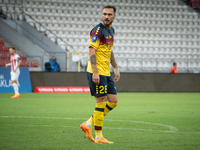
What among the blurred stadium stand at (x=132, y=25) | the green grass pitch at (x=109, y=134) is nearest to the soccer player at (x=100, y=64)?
the green grass pitch at (x=109, y=134)

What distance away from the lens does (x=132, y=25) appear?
25891 mm

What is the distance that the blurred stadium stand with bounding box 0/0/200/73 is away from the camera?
76.3 ft

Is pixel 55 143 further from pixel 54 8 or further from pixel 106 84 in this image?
pixel 54 8

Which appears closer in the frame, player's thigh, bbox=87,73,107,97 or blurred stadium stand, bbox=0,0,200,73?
player's thigh, bbox=87,73,107,97

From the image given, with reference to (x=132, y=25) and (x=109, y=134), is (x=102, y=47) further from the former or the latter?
(x=132, y=25)

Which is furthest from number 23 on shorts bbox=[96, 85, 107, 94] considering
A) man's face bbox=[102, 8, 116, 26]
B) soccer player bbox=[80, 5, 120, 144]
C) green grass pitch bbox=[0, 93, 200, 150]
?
man's face bbox=[102, 8, 116, 26]

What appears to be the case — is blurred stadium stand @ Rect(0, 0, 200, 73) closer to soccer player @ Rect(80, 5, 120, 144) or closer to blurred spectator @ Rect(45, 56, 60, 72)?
blurred spectator @ Rect(45, 56, 60, 72)

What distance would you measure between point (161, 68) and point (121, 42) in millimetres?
4913

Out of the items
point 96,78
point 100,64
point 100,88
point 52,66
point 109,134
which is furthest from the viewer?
point 52,66

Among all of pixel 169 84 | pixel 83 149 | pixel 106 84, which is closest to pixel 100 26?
pixel 106 84

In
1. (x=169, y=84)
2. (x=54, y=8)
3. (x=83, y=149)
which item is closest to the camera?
(x=83, y=149)

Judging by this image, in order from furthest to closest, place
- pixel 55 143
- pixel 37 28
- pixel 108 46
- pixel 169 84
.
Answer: pixel 37 28
pixel 169 84
pixel 108 46
pixel 55 143

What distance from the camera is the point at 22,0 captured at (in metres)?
24.2

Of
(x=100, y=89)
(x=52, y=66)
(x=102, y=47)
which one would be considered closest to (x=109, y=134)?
(x=100, y=89)
